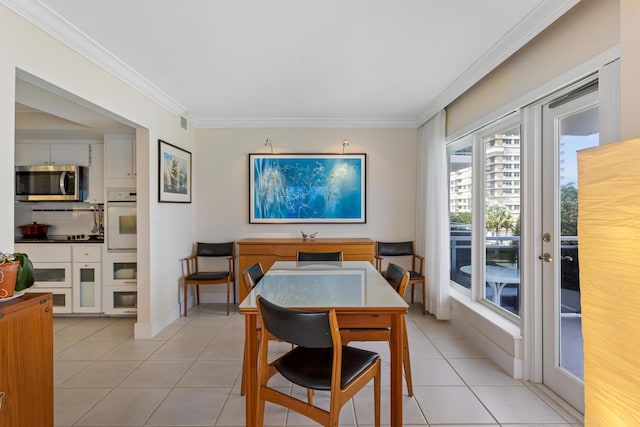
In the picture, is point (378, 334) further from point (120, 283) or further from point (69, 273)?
point (69, 273)

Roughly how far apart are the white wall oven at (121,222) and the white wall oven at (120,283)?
112 millimetres

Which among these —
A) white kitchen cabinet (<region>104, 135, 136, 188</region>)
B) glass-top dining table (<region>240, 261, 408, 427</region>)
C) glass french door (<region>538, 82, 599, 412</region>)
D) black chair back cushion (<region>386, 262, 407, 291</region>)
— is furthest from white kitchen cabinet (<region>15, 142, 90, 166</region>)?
glass french door (<region>538, 82, 599, 412</region>)

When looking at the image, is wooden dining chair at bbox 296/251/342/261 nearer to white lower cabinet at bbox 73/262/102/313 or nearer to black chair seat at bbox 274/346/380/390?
black chair seat at bbox 274/346/380/390

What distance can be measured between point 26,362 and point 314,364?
1.39 m

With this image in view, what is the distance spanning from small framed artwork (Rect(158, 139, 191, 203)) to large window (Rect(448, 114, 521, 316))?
3.44 meters

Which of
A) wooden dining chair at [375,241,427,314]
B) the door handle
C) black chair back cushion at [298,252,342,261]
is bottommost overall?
wooden dining chair at [375,241,427,314]

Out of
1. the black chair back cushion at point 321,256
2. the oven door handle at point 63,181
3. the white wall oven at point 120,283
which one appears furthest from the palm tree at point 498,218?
the oven door handle at point 63,181

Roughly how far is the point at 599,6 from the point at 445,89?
166 cm

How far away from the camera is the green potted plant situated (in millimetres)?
1520

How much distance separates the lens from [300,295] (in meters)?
1.92

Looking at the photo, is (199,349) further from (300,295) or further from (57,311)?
(57,311)

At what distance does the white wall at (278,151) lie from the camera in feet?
15.0

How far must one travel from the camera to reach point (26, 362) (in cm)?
153

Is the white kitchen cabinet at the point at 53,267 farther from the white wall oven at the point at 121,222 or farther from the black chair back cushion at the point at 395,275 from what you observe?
the black chair back cushion at the point at 395,275
